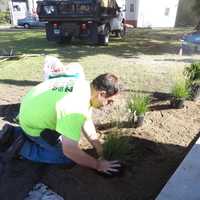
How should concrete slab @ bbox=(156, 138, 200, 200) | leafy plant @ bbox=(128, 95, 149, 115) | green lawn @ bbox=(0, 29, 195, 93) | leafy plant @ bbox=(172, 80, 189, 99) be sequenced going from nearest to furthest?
concrete slab @ bbox=(156, 138, 200, 200)
leafy plant @ bbox=(128, 95, 149, 115)
leafy plant @ bbox=(172, 80, 189, 99)
green lawn @ bbox=(0, 29, 195, 93)

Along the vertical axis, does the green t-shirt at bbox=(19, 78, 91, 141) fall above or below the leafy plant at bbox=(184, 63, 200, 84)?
above

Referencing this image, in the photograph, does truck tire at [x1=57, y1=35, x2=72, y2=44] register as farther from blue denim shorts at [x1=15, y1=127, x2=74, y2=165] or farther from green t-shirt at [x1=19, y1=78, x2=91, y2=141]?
green t-shirt at [x1=19, y1=78, x2=91, y2=141]

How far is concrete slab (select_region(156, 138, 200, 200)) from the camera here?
2631mm

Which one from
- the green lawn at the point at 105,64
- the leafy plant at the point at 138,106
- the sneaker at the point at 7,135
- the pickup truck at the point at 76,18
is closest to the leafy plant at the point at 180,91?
the leafy plant at the point at 138,106

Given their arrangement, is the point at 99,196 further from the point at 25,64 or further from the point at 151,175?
the point at 25,64

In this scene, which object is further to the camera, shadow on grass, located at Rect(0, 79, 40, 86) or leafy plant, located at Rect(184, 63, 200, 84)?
shadow on grass, located at Rect(0, 79, 40, 86)

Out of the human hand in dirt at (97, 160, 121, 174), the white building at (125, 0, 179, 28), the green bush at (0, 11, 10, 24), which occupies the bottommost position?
the green bush at (0, 11, 10, 24)

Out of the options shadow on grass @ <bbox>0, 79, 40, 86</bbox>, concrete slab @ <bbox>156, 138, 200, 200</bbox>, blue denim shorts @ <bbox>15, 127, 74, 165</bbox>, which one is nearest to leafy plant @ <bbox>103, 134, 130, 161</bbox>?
blue denim shorts @ <bbox>15, 127, 74, 165</bbox>

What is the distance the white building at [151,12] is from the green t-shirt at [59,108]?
92.0 ft

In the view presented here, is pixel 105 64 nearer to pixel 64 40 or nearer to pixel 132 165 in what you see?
pixel 64 40

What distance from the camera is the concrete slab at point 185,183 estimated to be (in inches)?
104

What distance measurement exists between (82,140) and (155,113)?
4.61 feet

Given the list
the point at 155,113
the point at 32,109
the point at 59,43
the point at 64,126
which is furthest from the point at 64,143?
the point at 59,43

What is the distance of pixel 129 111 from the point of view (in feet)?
14.2
